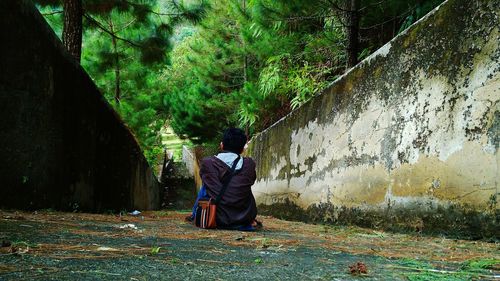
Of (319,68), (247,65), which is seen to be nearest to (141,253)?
(319,68)

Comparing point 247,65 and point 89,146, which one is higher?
point 247,65

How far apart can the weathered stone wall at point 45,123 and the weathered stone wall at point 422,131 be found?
2.82 m

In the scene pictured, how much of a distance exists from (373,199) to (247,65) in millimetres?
11102

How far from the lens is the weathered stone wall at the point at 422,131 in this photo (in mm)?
2832

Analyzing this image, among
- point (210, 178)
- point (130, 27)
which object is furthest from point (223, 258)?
point (130, 27)

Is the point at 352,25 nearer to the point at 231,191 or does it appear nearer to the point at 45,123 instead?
the point at 231,191

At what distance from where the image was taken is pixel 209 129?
18.0m

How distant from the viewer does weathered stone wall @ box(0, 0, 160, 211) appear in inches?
145

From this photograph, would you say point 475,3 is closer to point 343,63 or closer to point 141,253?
point 141,253

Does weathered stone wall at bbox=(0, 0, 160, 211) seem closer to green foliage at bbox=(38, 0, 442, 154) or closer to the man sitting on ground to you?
the man sitting on ground

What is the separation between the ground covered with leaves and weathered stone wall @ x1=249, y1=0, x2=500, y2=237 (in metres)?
0.38

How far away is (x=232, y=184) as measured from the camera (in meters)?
3.96

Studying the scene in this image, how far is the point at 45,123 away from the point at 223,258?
A: 2833 mm

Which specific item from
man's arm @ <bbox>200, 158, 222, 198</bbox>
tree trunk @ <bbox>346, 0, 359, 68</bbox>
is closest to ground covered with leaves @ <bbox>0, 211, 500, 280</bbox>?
man's arm @ <bbox>200, 158, 222, 198</bbox>
